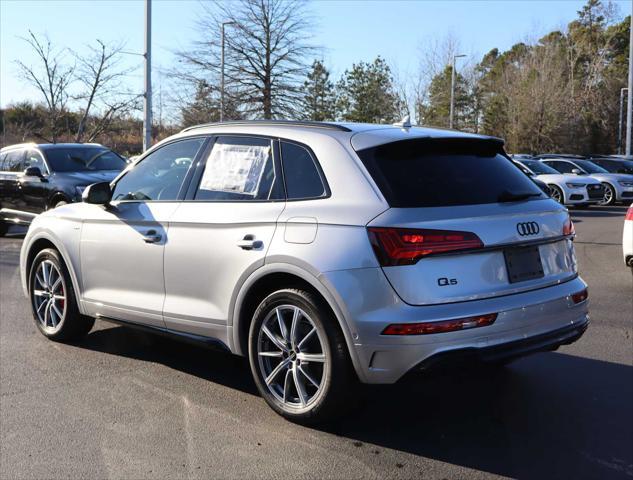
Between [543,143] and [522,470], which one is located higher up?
[543,143]

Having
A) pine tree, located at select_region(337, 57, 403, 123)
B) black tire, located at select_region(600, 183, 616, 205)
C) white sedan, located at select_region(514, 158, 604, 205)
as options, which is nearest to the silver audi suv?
white sedan, located at select_region(514, 158, 604, 205)

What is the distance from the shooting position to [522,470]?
357 centimetres

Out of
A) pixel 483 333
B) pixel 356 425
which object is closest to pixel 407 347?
pixel 483 333

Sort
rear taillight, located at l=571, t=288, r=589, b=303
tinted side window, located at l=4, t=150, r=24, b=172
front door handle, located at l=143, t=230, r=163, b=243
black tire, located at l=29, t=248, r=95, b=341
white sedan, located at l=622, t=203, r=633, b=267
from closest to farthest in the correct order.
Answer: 1. rear taillight, located at l=571, t=288, r=589, b=303
2. front door handle, located at l=143, t=230, r=163, b=243
3. black tire, located at l=29, t=248, r=95, b=341
4. white sedan, located at l=622, t=203, r=633, b=267
5. tinted side window, located at l=4, t=150, r=24, b=172

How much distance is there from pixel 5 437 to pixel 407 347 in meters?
2.31

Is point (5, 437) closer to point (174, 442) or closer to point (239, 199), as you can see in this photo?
point (174, 442)

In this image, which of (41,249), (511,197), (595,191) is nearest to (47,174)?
(41,249)

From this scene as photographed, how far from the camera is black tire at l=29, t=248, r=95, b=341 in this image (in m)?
5.81

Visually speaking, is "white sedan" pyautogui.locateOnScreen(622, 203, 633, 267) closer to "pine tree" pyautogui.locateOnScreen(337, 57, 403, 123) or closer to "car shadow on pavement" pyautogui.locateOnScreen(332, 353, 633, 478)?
"car shadow on pavement" pyautogui.locateOnScreen(332, 353, 633, 478)

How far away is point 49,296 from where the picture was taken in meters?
6.05

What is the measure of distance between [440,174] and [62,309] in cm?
353

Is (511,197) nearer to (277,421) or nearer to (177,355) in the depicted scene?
(277,421)

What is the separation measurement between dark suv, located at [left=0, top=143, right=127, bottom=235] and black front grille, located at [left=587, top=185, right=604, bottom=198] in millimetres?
14417

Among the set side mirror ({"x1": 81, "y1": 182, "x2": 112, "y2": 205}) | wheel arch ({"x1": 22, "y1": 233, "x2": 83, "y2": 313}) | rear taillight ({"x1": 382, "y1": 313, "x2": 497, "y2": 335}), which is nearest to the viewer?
rear taillight ({"x1": 382, "y1": 313, "x2": 497, "y2": 335})
